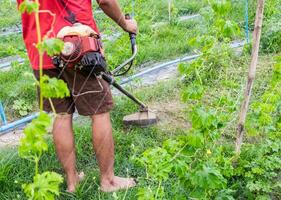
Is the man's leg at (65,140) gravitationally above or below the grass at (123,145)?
above

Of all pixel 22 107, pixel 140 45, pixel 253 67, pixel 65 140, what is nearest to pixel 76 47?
pixel 65 140

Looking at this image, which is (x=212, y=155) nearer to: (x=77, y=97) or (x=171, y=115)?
(x=77, y=97)

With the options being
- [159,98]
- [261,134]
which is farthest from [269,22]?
[261,134]

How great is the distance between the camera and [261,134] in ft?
12.0

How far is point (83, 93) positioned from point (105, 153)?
44cm

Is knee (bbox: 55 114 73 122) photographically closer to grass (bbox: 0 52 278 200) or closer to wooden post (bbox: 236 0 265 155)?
grass (bbox: 0 52 278 200)

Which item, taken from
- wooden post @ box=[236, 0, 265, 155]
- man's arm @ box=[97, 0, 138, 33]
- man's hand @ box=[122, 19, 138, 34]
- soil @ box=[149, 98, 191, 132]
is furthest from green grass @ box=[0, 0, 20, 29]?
wooden post @ box=[236, 0, 265, 155]

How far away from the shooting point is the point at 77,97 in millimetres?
2930

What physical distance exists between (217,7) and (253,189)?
1.14m

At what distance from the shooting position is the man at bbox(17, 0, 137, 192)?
274 centimetres

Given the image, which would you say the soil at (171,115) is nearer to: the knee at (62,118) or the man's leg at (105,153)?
the man's leg at (105,153)

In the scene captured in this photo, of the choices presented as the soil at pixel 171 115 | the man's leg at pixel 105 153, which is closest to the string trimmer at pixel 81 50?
the man's leg at pixel 105 153

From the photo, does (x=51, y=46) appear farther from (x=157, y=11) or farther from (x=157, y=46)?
(x=157, y=11)

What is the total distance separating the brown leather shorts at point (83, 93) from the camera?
2.86 metres
